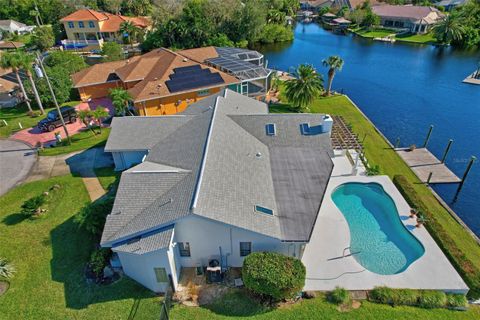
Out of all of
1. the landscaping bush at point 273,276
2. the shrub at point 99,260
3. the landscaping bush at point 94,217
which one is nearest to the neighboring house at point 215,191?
the landscaping bush at point 273,276

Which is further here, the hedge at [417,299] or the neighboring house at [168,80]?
the neighboring house at [168,80]

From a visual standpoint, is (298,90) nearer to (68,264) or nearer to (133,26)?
(68,264)

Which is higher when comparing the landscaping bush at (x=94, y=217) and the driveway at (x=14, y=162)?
the landscaping bush at (x=94, y=217)

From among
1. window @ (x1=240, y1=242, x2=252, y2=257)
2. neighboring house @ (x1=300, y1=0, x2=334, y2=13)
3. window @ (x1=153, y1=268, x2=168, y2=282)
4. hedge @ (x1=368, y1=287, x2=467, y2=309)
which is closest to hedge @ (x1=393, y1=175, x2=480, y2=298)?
hedge @ (x1=368, y1=287, x2=467, y2=309)

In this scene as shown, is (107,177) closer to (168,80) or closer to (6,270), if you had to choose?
(6,270)

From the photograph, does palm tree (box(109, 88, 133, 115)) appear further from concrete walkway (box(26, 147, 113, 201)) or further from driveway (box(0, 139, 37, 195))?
driveway (box(0, 139, 37, 195))

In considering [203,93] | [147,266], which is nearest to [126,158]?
[147,266]

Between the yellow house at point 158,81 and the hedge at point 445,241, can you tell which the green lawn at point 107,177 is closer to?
the yellow house at point 158,81
